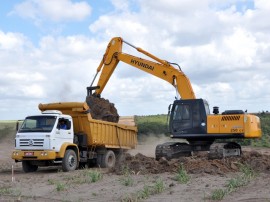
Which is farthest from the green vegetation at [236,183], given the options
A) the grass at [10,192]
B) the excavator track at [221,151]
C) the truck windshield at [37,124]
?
the truck windshield at [37,124]

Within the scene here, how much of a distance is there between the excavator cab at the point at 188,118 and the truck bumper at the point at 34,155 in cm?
559

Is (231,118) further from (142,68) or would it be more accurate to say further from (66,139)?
(66,139)

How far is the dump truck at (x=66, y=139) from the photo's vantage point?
20094mm

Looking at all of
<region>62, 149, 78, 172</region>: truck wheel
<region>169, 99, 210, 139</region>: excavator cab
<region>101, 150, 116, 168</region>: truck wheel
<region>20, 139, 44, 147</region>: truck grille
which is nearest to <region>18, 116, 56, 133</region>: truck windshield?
<region>20, 139, 44, 147</region>: truck grille

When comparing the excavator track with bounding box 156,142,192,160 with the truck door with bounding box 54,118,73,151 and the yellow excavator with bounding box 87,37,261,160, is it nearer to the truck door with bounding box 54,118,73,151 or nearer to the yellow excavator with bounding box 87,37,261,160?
the yellow excavator with bounding box 87,37,261,160

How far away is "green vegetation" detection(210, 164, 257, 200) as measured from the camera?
12.5 m

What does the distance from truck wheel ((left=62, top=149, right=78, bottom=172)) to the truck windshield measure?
1.39m

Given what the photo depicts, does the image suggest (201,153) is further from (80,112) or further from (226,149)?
(80,112)

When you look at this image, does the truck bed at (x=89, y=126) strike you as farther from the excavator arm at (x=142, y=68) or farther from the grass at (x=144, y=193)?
the grass at (x=144, y=193)

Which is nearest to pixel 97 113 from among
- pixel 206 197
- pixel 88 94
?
pixel 88 94

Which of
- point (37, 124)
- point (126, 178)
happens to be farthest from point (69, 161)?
point (126, 178)

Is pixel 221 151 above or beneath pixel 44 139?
beneath

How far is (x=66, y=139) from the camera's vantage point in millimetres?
21000

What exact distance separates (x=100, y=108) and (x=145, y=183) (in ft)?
29.1
